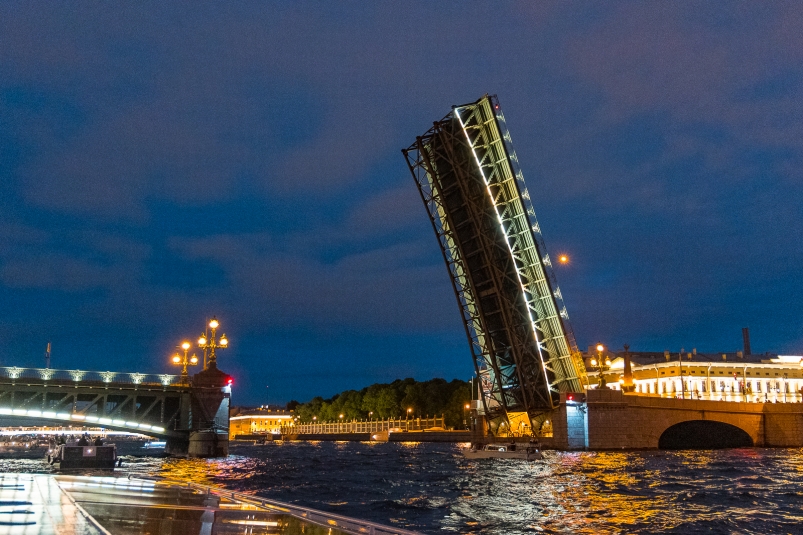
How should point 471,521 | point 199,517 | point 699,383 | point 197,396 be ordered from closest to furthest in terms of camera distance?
1. point 199,517
2. point 471,521
3. point 197,396
4. point 699,383

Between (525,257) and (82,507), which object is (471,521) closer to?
(82,507)

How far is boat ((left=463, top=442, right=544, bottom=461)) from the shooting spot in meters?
37.4

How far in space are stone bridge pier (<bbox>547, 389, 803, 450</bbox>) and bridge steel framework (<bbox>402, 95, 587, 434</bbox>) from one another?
7.62ft

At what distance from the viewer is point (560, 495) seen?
64.3 ft

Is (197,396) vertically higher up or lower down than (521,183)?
lower down

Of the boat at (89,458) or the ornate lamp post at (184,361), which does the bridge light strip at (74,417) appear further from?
the boat at (89,458)

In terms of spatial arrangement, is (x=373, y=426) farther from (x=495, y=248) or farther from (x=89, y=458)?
(x=89, y=458)

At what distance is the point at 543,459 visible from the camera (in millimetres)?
36656

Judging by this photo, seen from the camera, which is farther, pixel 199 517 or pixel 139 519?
pixel 199 517

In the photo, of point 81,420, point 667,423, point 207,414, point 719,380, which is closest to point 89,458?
point 81,420

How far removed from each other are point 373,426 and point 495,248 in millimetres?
78883

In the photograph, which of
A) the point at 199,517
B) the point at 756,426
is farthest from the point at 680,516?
the point at 756,426

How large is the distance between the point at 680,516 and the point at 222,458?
1193 inches

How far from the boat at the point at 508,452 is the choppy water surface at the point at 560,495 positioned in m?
4.49
